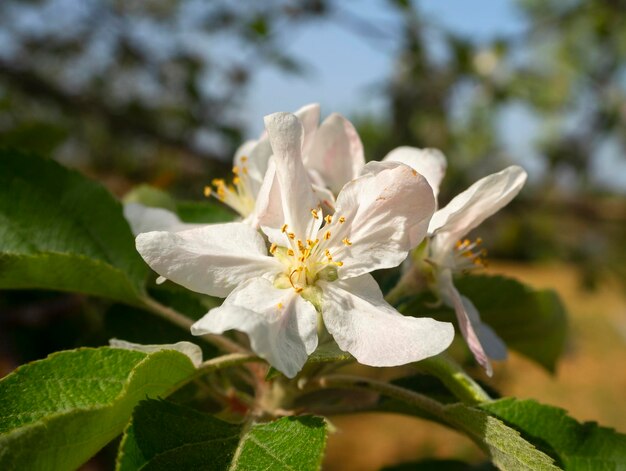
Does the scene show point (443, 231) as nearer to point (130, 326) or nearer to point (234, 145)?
point (130, 326)

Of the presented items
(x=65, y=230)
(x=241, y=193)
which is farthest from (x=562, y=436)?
(x=65, y=230)

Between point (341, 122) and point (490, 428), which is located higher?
point (341, 122)

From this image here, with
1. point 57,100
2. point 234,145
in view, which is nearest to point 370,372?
point 234,145

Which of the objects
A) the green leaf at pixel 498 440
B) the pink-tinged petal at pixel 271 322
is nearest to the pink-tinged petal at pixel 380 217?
the pink-tinged petal at pixel 271 322

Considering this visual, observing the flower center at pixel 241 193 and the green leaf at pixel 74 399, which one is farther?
the flower center at pixel 241 193

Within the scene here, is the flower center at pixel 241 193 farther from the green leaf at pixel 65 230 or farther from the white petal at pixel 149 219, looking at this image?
the green leaf at pixel 65 230

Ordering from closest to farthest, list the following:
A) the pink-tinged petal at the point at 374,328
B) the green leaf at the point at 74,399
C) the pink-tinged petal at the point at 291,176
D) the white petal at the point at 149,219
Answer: the green leaf at the point at 74,399 → the pink-tinged petal at the point at 374,328 → the pink-tinged petal at the point at 291,176 → the white petal at the point at 149,219
